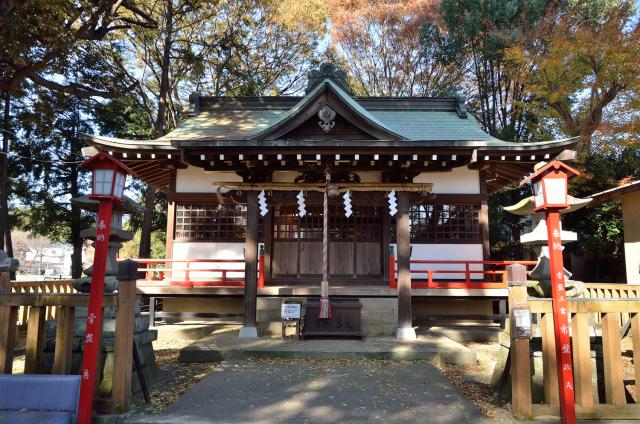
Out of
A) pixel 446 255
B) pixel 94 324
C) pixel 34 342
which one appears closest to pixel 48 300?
pixel 34 342

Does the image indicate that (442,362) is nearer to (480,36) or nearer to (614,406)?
(614,406)

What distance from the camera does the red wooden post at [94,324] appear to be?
4277 millimetres

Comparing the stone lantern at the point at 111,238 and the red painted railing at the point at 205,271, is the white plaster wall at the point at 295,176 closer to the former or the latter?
the red painted railing at the point at 205,271

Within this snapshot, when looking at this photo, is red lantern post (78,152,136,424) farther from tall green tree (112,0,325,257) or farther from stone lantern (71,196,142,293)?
tall green tree (112,0,325,257)

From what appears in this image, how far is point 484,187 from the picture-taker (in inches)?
452

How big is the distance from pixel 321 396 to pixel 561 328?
3145 mm

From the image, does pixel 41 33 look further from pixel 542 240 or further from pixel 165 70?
pixel 542 240

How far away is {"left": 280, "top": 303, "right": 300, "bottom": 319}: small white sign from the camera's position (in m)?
8.80

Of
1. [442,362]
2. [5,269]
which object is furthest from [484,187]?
[5,269]

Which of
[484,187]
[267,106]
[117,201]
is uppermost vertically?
[267,106]

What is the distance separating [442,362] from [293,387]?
130 inches

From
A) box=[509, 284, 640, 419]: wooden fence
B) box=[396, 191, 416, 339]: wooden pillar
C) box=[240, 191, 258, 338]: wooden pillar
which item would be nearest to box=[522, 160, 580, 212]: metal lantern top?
box=[509, 284, 640, 419]: wooden fence

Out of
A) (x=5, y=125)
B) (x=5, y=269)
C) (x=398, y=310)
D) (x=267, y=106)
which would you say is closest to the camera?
(x=5, y=269)

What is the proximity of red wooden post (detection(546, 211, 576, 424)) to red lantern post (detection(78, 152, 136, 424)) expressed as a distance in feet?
17.0
